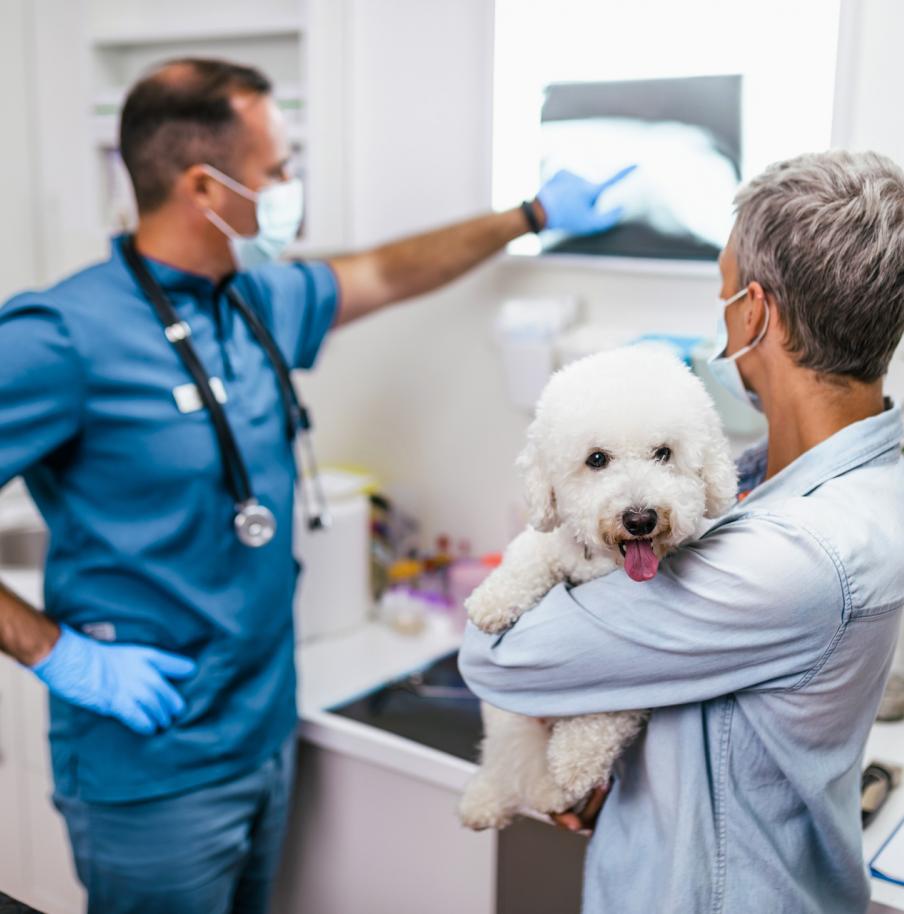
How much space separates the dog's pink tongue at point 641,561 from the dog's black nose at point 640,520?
0.02 metres

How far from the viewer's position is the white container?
2.03 meters

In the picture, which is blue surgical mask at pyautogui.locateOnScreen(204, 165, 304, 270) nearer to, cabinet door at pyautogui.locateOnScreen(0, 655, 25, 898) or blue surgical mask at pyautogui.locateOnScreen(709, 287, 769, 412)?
blue surgical mask at pyautogui.locateOnScreen(709, 287, 769, 412)

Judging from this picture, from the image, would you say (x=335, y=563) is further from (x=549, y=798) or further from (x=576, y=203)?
(x=549, y=798)

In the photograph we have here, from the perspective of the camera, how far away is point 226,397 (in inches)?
62.7

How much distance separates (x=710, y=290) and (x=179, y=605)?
40.5 inches

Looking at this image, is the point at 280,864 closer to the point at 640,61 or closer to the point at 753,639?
the point at 753,639

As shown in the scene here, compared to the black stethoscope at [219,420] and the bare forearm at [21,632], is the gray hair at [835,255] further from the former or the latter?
the bare forearm at [21,632]

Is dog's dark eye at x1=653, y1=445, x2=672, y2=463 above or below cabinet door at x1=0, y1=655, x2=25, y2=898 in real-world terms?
above

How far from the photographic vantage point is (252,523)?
1.55 metres

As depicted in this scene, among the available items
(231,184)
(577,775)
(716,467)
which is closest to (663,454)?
(716,467)

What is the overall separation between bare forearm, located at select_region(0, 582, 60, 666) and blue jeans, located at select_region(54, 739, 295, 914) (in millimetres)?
257

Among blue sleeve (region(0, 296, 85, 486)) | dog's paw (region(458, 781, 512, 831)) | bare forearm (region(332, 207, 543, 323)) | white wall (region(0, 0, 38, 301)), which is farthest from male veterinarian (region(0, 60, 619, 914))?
white wall (region(0, 0, 38, 301))

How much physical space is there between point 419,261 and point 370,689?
78 centimetres

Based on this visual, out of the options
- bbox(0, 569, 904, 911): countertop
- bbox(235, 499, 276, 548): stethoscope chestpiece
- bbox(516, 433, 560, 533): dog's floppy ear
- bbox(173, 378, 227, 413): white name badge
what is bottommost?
bbox(0, 569, 904, 911): countertop
